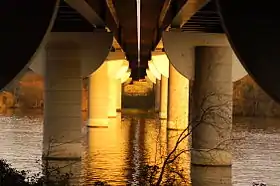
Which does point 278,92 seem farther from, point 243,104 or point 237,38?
point 243,104

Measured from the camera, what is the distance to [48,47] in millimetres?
27172

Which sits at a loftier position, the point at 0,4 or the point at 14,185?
the point at 0,4

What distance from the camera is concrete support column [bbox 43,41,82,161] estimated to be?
27.2m

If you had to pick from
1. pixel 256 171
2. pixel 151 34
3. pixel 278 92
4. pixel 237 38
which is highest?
pixel 151 34

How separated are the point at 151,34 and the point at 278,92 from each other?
2365 cm

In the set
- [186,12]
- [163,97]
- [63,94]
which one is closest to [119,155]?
[63,94]

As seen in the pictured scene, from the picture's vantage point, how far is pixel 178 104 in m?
46.8

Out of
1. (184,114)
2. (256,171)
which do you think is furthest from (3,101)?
(256,171)

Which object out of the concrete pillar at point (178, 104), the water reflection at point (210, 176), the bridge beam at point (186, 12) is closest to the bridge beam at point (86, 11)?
the bridge beam at point (186, 12)

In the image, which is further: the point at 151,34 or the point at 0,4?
the point at 151,34

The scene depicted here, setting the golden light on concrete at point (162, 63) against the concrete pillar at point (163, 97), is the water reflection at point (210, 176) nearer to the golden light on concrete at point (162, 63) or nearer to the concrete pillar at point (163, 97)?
the golden light on concrete at point (162, 63)

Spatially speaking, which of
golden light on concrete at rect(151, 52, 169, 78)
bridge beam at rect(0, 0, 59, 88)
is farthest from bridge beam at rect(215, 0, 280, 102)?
golden light on concrete at rect(151, 52, 169, 78)

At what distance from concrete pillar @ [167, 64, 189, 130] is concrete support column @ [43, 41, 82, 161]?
18.8m

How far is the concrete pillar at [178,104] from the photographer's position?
46312 millimetres
